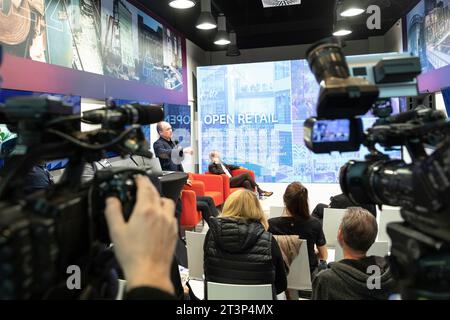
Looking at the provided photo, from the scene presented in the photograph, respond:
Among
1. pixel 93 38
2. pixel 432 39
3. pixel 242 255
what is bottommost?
pixel 242 255

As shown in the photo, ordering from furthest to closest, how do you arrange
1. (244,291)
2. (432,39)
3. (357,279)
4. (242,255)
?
(432,39) → (242,255) → (244,291) → (357,279)

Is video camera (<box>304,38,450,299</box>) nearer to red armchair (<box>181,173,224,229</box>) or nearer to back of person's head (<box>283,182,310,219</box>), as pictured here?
back of person's head (<box>283,182,310,219</box>)

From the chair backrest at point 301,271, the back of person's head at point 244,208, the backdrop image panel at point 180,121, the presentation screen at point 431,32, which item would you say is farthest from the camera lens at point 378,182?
the backdrop image panel at point 180,121

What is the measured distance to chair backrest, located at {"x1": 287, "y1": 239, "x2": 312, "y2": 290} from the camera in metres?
2.34

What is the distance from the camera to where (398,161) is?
0.94m

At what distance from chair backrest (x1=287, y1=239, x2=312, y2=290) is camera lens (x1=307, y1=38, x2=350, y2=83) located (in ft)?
Result: 5.24

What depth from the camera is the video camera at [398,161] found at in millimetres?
703

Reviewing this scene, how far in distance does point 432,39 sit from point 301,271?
5.05 metres

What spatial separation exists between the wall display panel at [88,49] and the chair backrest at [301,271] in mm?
2035

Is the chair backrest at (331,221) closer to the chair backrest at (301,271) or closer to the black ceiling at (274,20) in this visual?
the chair backrest at (301,271)

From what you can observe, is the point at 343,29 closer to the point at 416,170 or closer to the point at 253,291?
the point at 253,291

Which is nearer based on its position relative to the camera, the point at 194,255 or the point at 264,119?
the point at 194,255

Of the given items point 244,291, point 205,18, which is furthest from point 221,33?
point 244,291

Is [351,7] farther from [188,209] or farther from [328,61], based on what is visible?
[328,61]
